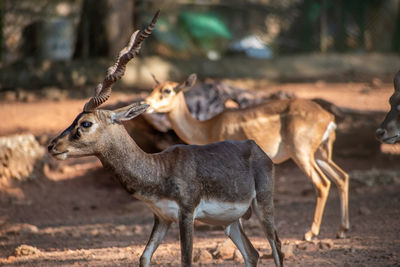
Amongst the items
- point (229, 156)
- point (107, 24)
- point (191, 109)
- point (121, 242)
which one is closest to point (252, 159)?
point (229, 156)

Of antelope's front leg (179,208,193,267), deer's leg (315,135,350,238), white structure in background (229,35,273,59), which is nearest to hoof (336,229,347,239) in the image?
deer's leg (315,135,350,238)

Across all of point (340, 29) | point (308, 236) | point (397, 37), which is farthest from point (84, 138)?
point (397, 37)

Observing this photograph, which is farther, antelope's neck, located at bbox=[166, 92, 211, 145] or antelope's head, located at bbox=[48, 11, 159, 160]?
antelope's neck, located at bbox=[166, 92, 211, 145]

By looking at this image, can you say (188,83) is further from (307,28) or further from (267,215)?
(307,28)

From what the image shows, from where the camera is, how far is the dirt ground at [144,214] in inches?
227

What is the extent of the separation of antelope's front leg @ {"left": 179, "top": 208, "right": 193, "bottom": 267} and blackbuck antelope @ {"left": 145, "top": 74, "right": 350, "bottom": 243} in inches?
101

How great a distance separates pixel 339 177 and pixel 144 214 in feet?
8.66

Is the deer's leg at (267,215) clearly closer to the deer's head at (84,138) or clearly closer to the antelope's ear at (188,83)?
the deer's head at (84,138)

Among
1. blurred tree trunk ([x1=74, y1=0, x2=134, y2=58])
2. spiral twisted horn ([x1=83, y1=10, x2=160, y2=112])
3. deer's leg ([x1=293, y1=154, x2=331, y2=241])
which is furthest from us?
blurred tree trunk ([x1=74, y1=0, x2=134, y2=58])

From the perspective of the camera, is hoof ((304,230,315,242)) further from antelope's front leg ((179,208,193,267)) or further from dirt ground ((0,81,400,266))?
antelope's front leg ((179,208,193,267))

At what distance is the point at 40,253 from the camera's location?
593cm

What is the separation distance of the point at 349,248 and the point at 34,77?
9610 mm

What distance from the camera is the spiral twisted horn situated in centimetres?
460

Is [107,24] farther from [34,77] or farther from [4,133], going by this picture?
[4,133]
